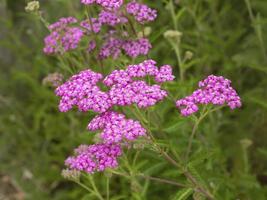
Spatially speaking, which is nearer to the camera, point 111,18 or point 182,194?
point 182,194

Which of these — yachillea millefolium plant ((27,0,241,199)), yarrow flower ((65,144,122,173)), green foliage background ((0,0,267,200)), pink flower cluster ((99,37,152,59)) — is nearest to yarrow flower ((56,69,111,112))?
yachillea millefolium plant ((27,0,241,199))

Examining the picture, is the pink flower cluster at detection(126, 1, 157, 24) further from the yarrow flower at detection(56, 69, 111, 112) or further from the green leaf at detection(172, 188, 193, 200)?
the green leaf at detection(172, 188, 193, 200)

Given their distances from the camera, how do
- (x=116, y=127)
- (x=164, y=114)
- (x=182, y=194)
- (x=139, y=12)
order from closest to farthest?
(x=116, y=127) < (x=182, y=194) < (x=139, y=12) < (x=164, y=114)

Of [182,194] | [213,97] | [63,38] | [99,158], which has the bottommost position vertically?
[182,194]

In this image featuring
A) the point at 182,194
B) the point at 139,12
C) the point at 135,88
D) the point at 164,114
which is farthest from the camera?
the point at 164,114

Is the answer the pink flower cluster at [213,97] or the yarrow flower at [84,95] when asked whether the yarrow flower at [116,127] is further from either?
the pink flower cluster at [213,97]

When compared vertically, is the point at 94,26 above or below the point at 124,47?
above

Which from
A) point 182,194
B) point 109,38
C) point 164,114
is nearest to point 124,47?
point 109,38

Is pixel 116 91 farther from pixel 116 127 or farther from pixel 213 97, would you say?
pixel 213 97
